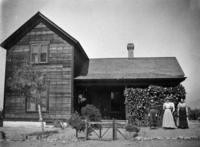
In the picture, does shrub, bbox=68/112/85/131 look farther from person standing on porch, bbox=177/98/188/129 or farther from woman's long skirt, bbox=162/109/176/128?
person standing on porch, bbox=177/98/188/129

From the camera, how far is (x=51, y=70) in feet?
52.3

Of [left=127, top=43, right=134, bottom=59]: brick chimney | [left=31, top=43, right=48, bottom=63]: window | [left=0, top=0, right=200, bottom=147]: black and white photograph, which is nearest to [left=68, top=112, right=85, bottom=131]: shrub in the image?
[left=0, top=0, right=200, bottom=147]: black and white photograph

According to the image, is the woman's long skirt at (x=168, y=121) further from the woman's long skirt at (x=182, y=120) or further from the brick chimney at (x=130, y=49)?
the brick chimney at (x=130, y=49)

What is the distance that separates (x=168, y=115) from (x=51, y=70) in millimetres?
7745

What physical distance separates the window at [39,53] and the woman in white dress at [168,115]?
8.04m

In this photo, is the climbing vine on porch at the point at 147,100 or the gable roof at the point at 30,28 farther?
the gable roof at the point at 30,28

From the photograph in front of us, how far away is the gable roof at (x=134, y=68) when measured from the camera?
1683cm

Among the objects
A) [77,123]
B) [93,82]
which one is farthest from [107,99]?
[77,123]

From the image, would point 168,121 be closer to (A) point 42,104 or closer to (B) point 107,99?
(B) point 107,99

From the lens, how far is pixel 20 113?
52.0ft

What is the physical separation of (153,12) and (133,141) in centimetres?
494

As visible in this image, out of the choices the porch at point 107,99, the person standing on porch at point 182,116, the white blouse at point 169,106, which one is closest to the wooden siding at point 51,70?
the porch at point 107,99

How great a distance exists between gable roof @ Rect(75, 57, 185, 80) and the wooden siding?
3.93 feet

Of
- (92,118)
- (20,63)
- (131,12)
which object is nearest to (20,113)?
(20,63)
